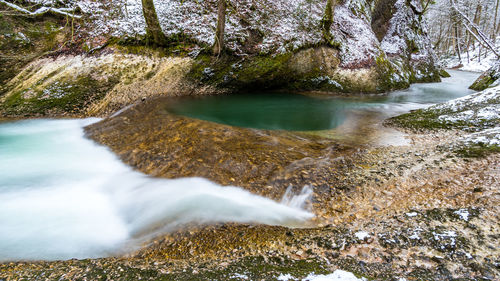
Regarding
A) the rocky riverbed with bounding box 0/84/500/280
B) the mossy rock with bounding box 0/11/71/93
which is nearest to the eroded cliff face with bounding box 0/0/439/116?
the mossy rock with bounding box 0/11/71/93

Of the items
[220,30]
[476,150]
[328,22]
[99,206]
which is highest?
[328,22]

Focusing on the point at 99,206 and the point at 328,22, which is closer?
the point at 99,206

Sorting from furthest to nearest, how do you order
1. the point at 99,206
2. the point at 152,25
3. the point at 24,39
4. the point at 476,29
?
the point at 152,25 → the point at 476,29 → the point at 24,39 → the point at 99,206

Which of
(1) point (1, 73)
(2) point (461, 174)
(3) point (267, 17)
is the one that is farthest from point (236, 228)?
(3) point (267, 17)

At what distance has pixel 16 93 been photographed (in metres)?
6.60

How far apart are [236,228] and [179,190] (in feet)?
3.79

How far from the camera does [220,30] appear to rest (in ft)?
26.7

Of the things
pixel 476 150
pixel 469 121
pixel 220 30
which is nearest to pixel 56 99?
pixel 220 30

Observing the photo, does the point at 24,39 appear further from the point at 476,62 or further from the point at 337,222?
the point at 476,62

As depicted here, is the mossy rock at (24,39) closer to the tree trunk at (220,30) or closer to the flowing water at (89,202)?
the flowing water at (89,202)

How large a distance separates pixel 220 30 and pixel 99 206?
6.69m

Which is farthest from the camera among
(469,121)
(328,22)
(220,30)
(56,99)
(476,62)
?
(476,62)

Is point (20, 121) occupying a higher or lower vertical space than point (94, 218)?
higher

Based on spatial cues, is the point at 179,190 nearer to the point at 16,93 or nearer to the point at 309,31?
the point at 16,93
